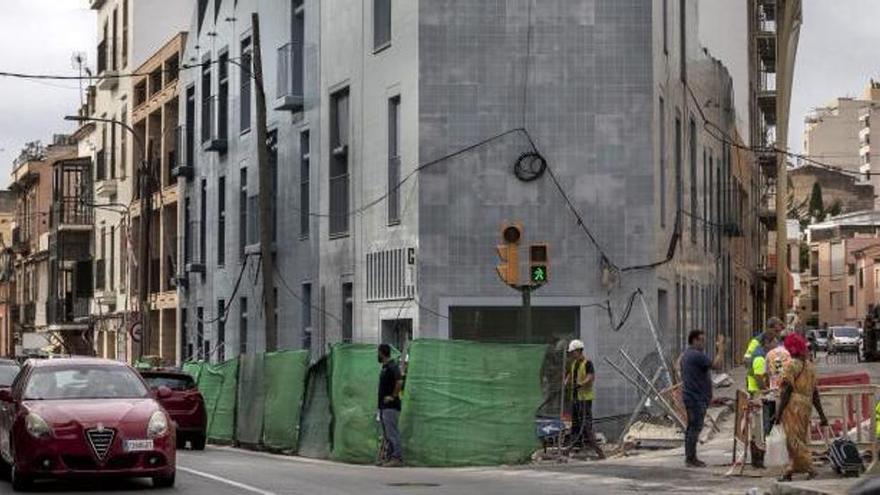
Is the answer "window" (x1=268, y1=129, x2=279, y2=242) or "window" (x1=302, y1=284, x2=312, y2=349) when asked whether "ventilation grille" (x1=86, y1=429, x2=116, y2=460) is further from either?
"window" (x1=268, y1=129, x2=279, y2=242)

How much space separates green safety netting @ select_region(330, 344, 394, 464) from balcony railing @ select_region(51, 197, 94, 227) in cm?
4481

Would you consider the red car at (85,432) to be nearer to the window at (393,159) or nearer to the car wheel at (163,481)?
the car wheel at (163,481)

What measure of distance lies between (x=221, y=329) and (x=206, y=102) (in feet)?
21.6

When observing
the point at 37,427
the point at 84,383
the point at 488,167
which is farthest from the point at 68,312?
the point at 37,427

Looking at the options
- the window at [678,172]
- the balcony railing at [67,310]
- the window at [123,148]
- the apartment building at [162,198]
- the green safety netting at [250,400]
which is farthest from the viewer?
the balcony railing at [67,310]

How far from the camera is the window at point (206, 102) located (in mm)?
44969

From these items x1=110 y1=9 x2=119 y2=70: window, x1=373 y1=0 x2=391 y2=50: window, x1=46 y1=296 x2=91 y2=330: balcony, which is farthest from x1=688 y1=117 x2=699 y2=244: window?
x1=46 y1=296 x2=91 y2=330: balcony

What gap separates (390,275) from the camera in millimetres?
30469

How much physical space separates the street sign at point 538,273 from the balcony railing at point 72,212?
160 ft

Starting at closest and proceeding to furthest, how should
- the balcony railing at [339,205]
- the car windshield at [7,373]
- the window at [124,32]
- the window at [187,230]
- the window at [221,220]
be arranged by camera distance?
the car windshield at [7,373]
the balcony railing at [339,205]
the window at [221,220]
the window at [187,230]
the window at [124,32]

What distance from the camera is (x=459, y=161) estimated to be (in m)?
29.4

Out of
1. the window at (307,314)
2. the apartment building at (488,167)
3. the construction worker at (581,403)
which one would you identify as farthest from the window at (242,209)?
the construction worker at (581,403)

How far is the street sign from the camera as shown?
21.9 meters

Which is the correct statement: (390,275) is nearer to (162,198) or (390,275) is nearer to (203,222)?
(203,222)
